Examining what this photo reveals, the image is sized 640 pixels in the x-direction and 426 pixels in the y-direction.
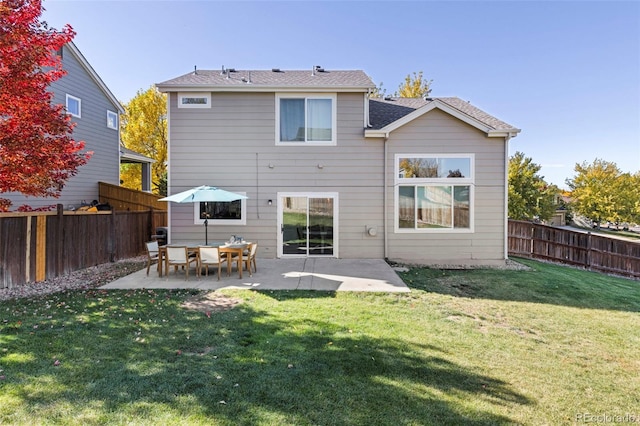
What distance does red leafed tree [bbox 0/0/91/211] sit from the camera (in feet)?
19.6

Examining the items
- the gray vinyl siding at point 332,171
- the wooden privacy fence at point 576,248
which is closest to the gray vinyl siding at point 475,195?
the gray vinyl siding at point 332,171

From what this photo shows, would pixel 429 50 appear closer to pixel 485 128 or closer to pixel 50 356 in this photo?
pixel 485 128

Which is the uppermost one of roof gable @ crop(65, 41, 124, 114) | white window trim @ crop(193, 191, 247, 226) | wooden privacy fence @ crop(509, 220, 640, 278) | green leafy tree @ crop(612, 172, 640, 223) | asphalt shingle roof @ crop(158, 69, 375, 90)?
roof gable @ crop(65, 41, 124, 114)

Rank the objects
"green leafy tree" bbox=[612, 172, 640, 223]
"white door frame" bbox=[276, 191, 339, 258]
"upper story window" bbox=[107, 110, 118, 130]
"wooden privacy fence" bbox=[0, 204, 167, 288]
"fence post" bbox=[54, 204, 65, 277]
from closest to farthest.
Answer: "wooden privacy fence" bbox=[0, 204, 167, 288]
"fence post" bbox=[54, 204, 65, 277]
"white door frame" bbox=[276, 191, 339, 258]
"upper story window" bbox=[107, 110, 118, 130]
"green leafy tree" bbox=[612, 172, 640, 223]

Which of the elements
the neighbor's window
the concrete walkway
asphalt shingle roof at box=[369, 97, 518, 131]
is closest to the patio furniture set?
the concrete walkway

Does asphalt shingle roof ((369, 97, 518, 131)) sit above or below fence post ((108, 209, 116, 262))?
above

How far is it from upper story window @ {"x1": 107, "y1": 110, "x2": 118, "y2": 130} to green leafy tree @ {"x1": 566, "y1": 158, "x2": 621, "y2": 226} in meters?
39.5

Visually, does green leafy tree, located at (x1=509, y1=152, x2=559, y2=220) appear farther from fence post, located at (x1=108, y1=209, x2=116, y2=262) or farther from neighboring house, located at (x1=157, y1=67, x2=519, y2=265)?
fence post, located at (x1=108, y1=209, x2=116, y2=262)

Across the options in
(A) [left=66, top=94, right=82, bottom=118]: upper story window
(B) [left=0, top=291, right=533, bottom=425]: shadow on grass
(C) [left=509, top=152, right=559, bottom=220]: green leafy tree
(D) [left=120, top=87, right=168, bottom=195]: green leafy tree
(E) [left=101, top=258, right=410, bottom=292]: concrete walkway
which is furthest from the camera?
(D) [left=120, top=87, right=168, bottom=195]: green leafy tree

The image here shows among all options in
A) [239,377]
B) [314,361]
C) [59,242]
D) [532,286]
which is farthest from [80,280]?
[532,286]

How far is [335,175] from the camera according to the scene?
10195 millimetres

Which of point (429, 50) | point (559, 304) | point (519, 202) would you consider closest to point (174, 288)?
point (559, 304)

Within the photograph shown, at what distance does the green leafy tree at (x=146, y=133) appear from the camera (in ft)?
73.2

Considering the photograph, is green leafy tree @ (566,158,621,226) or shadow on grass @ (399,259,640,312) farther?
green leafy tree @ (566,158,621,226)
